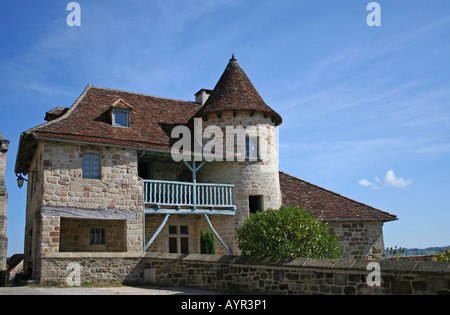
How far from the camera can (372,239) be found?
63.6ft

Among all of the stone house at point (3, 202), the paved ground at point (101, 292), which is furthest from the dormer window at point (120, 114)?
the stone house at point (3, 202)

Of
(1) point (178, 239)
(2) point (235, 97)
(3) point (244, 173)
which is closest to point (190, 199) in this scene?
(1) point (178, 239)

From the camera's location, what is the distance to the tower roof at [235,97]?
18703mm

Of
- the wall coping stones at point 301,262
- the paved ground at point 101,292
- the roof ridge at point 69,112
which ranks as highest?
the roof ridge at point 69,112

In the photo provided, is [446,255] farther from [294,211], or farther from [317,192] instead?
[317,192]

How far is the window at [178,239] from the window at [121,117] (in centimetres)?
474

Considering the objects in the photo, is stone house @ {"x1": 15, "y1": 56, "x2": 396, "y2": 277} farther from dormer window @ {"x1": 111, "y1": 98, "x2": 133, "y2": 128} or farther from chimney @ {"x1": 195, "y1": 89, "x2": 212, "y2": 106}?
chimney @ {"x1": 195, "y1": 89, "x2": 212, "y2": 106}

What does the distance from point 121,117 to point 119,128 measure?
67cm

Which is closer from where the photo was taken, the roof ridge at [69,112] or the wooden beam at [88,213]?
the wooden beam at [88,213]

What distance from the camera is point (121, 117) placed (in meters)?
17.9

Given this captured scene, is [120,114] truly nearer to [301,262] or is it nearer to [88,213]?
[88,213]

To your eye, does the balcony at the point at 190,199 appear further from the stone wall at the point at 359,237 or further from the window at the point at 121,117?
the stone wall at the point at 359,237

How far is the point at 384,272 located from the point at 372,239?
1295cm
